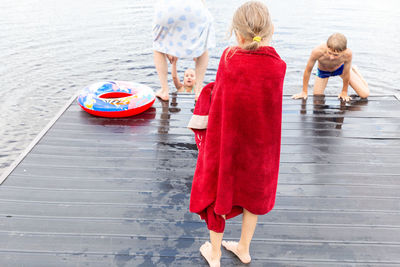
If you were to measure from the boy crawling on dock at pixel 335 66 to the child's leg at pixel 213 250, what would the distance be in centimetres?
313

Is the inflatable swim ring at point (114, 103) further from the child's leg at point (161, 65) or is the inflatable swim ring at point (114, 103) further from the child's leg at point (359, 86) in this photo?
the child's leg at point (359, 86)

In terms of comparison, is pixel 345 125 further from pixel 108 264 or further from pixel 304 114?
pixel 108 264

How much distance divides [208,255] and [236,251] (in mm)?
195

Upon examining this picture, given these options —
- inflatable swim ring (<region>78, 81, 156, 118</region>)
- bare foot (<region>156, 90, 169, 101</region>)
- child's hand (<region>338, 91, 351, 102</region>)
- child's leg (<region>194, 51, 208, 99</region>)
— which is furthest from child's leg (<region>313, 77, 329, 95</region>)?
inflatable swim ring (<region>78, 81, 156, 118</region>)

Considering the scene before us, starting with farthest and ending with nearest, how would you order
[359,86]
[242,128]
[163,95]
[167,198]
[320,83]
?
[320,83] < [359,86] < [163,95] < [167,198] < [242,128]

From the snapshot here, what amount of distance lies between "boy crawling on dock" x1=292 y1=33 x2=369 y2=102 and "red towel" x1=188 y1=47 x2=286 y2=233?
114 inches

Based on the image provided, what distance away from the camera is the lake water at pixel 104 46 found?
25.3 ft

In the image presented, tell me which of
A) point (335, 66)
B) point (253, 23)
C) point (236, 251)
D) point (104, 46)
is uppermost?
point (253, 23)

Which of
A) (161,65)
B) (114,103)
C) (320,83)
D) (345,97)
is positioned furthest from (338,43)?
(114,103)

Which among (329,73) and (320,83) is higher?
(329,73)

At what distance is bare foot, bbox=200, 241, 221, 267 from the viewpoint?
7.63ft

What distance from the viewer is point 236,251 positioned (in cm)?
244

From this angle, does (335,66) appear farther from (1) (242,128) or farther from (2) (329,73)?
(1) (242,128)

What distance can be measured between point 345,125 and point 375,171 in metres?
1.02
